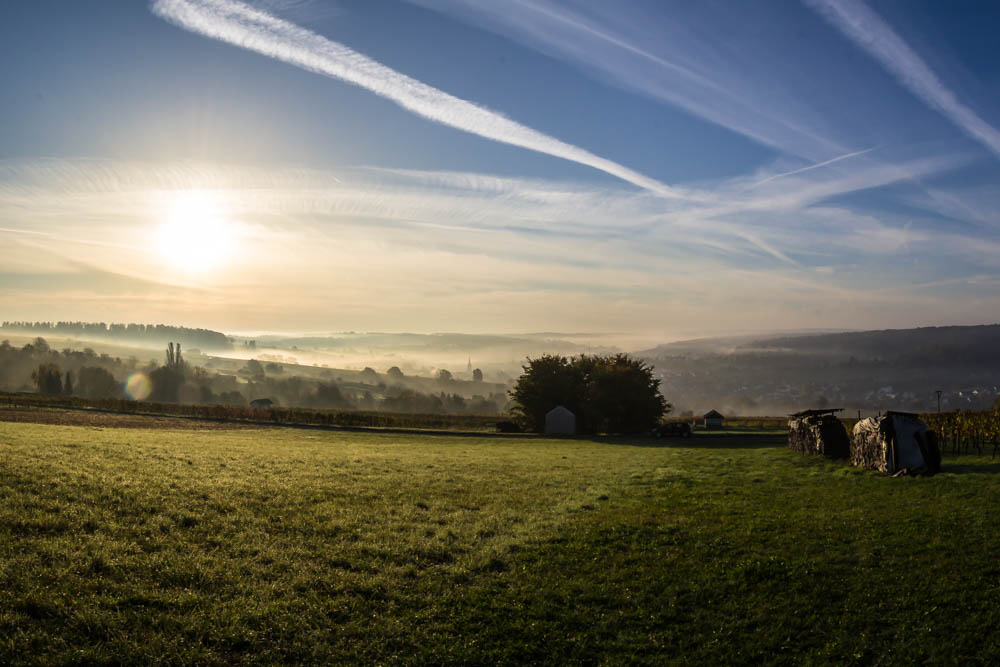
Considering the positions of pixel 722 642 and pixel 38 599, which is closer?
pixel 38 599

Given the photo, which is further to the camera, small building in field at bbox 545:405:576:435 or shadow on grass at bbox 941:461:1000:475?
small building in field at bbox 545:405:576:435

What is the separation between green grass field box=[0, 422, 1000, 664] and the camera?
10.7m

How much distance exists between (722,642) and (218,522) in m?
12.7

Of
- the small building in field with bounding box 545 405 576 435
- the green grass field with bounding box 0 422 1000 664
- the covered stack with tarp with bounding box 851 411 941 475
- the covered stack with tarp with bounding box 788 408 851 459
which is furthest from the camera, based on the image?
the small building in field with bounding box 545 405 576 435

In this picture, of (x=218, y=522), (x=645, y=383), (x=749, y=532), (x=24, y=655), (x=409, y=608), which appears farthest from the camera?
(x=645, y=383)

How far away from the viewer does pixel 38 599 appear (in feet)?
34.2

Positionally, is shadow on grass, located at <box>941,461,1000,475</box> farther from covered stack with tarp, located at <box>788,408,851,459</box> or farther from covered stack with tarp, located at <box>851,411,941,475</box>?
covered stack with tarp, located at <box>788,408,851,459</box>

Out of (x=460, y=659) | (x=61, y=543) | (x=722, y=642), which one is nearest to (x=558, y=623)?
(x=460, y=659)

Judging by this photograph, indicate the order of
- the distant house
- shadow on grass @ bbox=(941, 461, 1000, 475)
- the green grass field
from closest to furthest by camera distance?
the green grass field < shadow on grass @ bbox=(941, 461, 1000, 475) < the distant house

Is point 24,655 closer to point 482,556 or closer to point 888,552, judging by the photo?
point 482,556

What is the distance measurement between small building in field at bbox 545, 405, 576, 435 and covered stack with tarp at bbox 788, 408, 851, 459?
139 ft

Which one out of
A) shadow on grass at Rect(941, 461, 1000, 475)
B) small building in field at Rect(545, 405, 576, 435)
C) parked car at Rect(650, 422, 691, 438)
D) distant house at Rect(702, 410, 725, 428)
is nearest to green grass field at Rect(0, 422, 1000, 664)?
shadow on grass at Rect(941, 461, 1000, 475)

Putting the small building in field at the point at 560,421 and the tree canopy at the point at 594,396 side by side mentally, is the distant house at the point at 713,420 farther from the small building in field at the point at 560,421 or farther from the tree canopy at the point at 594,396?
the small building in field at the point at 560,421

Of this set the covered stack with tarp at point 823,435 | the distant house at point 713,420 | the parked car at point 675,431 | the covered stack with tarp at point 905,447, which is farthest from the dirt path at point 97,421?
the distant house at point 713,420
